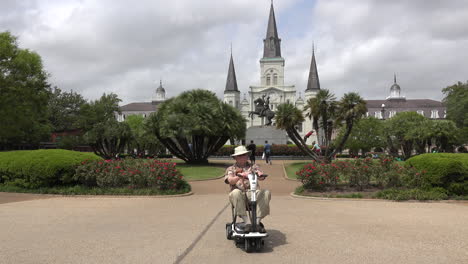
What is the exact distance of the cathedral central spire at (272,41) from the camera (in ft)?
315

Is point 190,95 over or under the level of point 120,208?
over

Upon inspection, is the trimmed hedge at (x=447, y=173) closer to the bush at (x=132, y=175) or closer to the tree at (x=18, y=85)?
the bush at (x=132, y=175)

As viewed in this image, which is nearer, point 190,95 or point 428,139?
point 190,95

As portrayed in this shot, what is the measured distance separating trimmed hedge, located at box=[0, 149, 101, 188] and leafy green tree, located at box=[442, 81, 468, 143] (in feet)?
147

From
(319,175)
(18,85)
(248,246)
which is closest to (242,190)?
(248,246)

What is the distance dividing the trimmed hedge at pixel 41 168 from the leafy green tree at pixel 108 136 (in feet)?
67.3

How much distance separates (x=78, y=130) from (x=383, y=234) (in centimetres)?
5269

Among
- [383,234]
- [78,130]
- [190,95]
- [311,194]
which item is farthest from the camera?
[78,130]

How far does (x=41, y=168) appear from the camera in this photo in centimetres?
1271

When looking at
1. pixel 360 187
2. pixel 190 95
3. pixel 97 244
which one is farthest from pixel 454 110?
pixel 97 244

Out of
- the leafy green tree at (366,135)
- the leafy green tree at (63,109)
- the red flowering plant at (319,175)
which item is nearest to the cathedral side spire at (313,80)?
the leafy green tree at (366,135)

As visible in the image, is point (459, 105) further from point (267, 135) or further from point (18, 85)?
point (18, 85)

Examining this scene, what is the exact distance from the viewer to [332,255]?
205 inches

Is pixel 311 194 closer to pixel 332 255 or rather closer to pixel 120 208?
pixel 120 208
